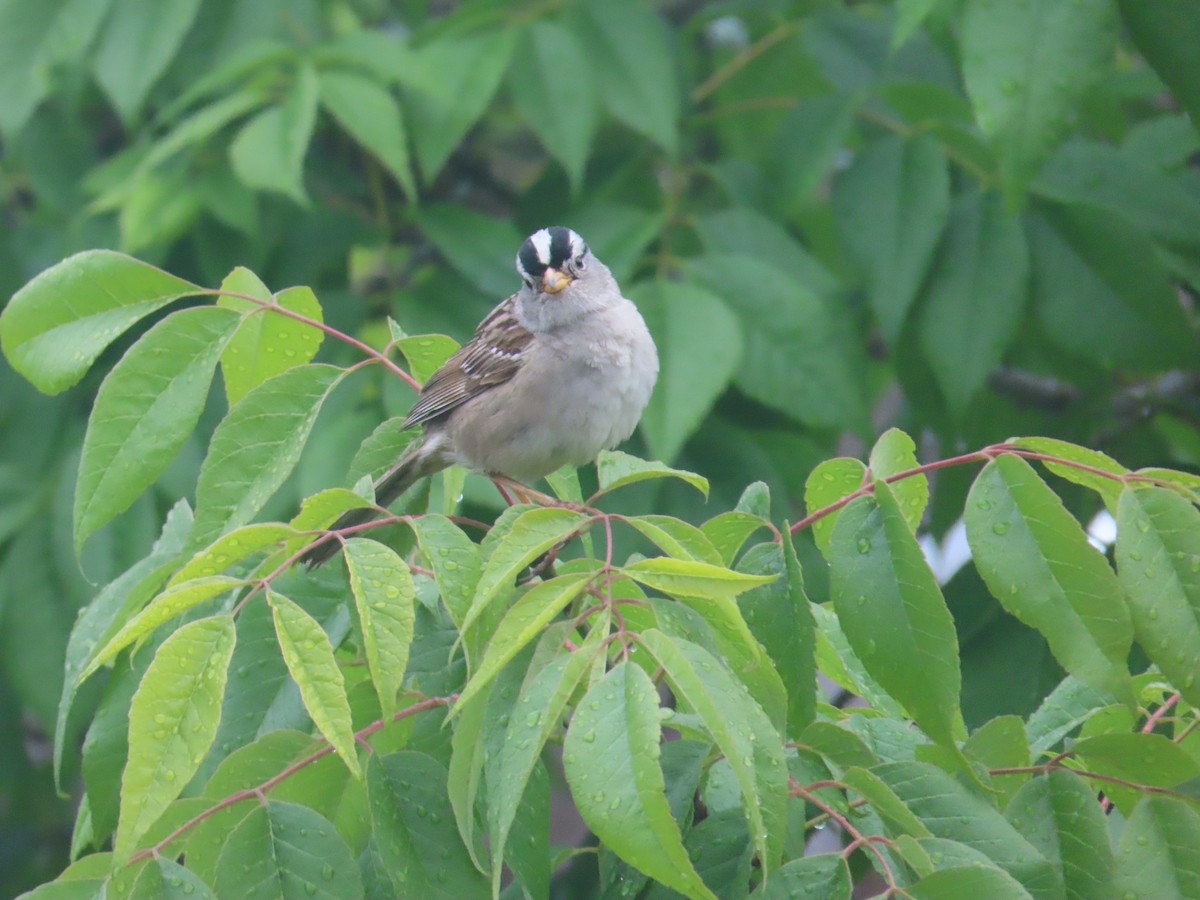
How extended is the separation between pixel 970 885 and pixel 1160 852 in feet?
1.08

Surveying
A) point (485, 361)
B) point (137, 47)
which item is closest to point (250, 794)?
point (485, 361)

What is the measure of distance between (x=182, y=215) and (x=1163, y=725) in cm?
290

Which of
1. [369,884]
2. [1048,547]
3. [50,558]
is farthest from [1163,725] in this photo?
[50,558]

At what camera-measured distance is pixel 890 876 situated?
1496 mm

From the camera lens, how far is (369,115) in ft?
11.6

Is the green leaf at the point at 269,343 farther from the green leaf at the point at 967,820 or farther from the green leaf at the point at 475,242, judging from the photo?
the green leaf at the point at 475,242

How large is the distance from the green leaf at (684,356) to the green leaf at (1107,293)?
819mm

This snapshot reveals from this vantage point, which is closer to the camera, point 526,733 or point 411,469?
point 526,733

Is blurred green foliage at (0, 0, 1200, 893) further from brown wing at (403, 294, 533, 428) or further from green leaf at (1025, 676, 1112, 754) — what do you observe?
green leaf at (1025, 676, 1112, 754)

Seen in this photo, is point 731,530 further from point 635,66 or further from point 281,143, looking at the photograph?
point 635,66

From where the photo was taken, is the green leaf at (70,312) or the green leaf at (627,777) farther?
the green leaf at (70,312)

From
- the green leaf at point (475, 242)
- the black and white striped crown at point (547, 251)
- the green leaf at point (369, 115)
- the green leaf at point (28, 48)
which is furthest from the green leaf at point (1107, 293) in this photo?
the green leaf at point (28, 48)

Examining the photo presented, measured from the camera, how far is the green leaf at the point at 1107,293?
327 cm

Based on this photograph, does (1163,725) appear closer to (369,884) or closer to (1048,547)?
(1048,547)
